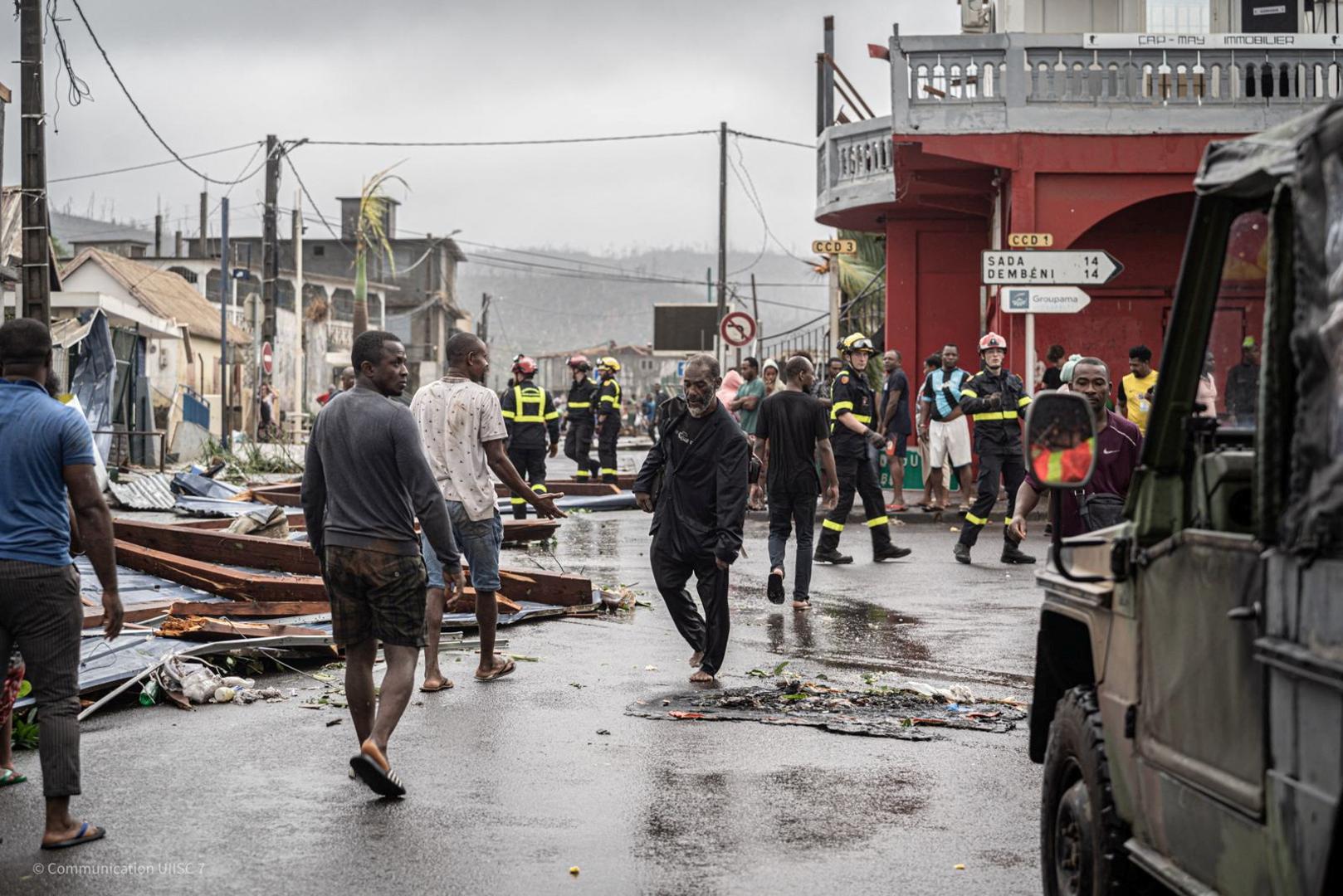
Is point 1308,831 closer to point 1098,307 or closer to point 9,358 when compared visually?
point 9,358

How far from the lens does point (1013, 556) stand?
1482 cm

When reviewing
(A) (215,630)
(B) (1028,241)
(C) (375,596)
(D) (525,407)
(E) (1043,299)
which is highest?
(B) (1028,241)

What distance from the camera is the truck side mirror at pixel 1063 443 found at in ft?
12.7

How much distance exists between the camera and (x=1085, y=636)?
15.9 ft

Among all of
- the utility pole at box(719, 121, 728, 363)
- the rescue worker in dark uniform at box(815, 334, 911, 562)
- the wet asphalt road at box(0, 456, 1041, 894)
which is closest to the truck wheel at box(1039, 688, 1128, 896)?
the wet asphalt road at box(0, 456, 1041, 894)

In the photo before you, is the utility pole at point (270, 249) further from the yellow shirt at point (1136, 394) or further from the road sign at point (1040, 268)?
the yellow shirt at point (1136, 394)

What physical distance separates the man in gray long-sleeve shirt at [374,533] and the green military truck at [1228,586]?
2.86 metres

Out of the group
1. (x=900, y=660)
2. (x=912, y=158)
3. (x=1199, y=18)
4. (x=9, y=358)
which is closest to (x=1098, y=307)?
(x=912, y=158)

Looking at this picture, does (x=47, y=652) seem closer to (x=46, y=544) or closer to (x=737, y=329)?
(x=46, y=544)

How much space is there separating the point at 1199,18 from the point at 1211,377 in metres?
21.7

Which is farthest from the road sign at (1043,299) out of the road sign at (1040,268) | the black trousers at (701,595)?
the black trousers at (701,595)

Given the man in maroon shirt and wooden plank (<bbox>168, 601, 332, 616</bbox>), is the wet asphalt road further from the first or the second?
wooden plank (<bbox>168, 601, 332, 616</bbox>)

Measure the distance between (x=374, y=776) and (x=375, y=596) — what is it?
749mm

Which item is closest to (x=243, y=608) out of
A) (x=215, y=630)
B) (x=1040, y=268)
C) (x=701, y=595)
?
(x=215, y=630)
